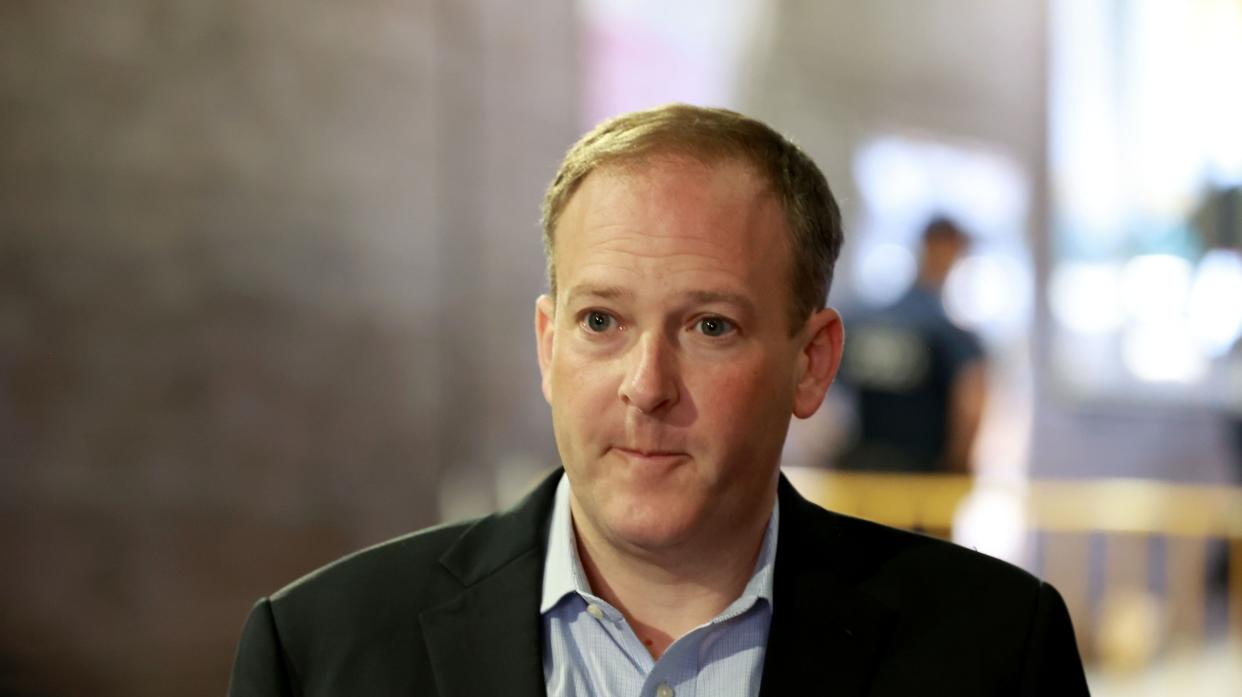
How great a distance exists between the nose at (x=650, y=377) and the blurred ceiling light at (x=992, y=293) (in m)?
8.02

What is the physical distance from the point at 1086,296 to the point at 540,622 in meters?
8.66

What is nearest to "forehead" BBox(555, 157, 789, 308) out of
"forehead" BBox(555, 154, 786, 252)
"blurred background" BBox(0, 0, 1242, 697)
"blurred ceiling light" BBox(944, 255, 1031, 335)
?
"forehead" BBox(555, 154, 786, 252)

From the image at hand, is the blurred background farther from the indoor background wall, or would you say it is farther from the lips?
the lips

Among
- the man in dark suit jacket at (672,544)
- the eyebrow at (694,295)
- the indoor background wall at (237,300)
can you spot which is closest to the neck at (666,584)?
the man in dark suit jacket at (672,544)

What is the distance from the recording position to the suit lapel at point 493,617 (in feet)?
6.11

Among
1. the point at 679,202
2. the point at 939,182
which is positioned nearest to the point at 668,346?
the point at 679,202

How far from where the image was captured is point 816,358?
6.72ft

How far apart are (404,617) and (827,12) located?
26.3 ft

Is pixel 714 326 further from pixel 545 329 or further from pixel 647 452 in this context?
pixel 545 329

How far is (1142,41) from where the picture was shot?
9.91 meters

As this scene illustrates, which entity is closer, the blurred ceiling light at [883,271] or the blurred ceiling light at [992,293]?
the blurred ceiling light at [883,271]

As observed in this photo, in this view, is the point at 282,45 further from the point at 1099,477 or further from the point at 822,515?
the point at 1099,477

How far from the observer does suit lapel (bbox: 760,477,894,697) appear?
1.91m

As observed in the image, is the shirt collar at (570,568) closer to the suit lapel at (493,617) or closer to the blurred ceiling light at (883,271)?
the suit lapel at (493,617)
